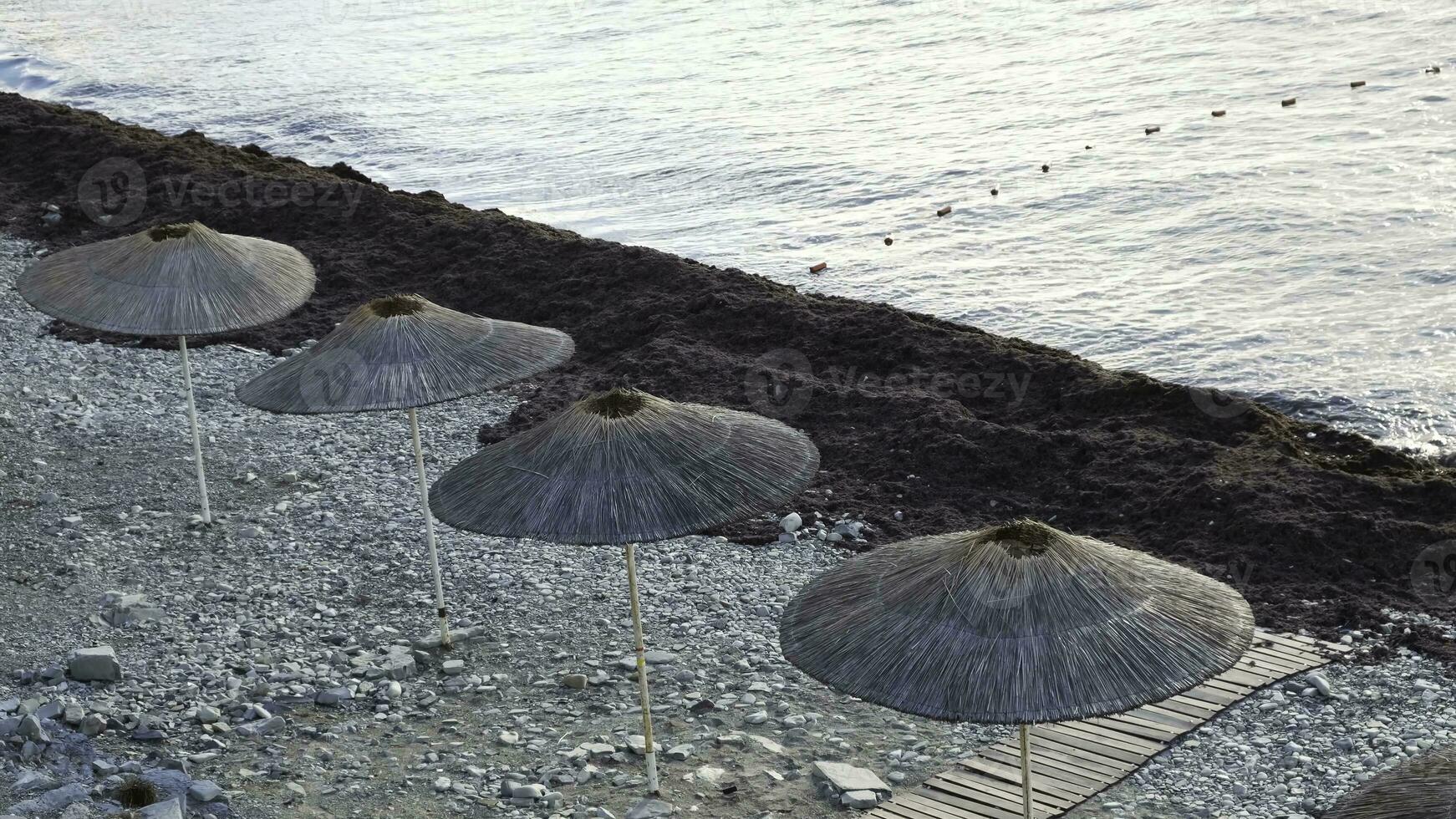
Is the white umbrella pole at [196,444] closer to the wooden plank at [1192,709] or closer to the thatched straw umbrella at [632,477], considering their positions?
the thatched straw umbrella at [632,477]

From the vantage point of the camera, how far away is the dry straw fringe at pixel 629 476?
7055 mm

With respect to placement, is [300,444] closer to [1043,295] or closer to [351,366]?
[351,366]

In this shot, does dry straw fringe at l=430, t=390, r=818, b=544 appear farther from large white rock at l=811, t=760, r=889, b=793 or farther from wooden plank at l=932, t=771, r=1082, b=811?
wooden plank at l=932, t=771, r=1082, b=811

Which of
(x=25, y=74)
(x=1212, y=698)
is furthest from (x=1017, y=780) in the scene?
(x=25, y=74)

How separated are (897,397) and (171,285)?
583 centimetres

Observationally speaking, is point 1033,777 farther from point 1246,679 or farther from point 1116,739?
point 1246,679

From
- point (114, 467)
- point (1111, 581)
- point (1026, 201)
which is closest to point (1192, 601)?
point (1111, 581)

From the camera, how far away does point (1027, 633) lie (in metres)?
5.63

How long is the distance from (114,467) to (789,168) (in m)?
14.7

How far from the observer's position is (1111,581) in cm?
580
